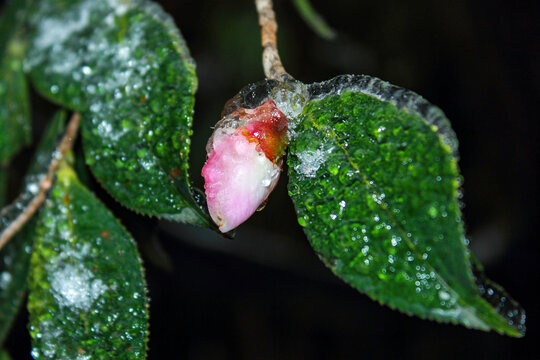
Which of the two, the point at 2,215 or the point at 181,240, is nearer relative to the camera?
the point at 2,215

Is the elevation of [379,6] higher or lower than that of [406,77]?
higher

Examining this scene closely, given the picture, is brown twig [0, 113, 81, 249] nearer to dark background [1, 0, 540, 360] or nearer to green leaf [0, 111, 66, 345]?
green leaf [0, 111, 66, 345]

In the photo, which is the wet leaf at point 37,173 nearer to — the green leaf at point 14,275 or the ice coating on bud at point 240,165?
the green leaf at point 14,275

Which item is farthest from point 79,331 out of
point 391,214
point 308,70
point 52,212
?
point 308,70

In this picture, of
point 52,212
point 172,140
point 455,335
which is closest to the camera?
point 172,140

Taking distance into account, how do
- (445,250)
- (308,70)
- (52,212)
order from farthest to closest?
(308,70) → (52,212) → (445,250)

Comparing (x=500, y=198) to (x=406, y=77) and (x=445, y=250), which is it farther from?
(x=445, y=250)

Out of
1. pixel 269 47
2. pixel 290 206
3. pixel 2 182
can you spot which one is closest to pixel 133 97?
pixel 269 47

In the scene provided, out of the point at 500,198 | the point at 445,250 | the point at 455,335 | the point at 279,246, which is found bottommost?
the point at 455,335
